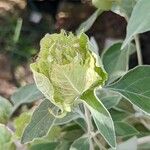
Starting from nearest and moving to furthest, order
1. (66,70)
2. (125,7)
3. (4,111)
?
(66,70), (125,7), (4,111)

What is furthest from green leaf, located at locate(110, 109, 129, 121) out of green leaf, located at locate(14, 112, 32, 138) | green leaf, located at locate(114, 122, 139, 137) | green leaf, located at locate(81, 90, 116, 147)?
green leaf, located at locate(81, 90, 116, 147)

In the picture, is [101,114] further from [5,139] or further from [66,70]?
[5,139]

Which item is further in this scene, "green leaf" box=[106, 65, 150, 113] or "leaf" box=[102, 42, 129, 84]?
"leaf" box=[102, 42, 129, 84]

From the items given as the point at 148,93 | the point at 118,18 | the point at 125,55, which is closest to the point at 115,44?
the point at 125,55

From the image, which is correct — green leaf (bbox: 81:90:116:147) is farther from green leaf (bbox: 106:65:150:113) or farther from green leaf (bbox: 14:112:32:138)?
green leaf (bbox: 14:112:32:138)

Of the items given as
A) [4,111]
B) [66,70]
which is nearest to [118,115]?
[4,111]

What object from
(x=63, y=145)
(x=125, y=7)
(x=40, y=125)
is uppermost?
(x=125, y=7)
